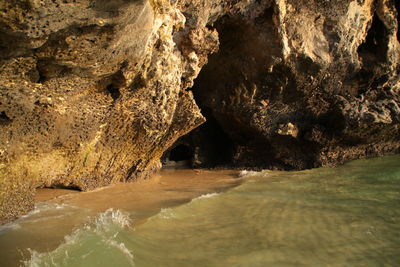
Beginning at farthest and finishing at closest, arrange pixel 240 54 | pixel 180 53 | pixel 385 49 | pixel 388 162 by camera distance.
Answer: pixel 385 49 < pixel 388 162 < pixel 240 54 < pixel 180 53

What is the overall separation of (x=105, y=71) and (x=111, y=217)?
5.30ft

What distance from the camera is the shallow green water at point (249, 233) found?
109 inches

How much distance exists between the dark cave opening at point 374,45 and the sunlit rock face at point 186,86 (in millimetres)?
24

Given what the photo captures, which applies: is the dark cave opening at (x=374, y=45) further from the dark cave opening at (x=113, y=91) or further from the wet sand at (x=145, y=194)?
the dark cave opening at (x=113, y=91)

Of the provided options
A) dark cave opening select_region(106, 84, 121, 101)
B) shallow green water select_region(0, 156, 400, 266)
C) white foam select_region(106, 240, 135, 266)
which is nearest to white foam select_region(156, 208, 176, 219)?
shallow green water select_region(0, 156, 400, 266)

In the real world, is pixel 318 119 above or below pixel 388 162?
above

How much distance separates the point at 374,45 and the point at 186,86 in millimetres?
5254

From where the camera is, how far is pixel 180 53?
5.22 metres

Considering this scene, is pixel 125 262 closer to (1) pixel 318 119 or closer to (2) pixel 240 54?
(2) pixel 240 54

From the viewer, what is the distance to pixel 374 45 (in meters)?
8.07

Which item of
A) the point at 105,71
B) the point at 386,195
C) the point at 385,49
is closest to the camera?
the point at 105,71

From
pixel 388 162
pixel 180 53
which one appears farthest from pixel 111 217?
pixel 388 162

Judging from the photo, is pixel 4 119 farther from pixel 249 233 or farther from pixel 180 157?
pixel 180 157

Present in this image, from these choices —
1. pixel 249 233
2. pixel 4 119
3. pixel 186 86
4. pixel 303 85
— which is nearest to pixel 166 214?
pixel 249 233
